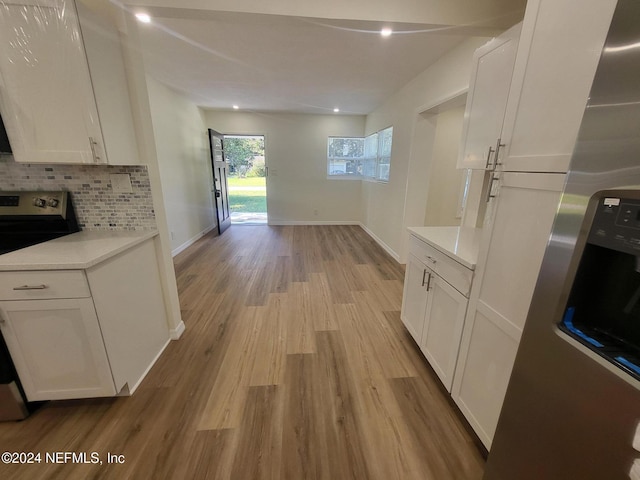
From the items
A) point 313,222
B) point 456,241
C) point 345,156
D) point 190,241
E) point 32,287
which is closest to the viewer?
point 32,287

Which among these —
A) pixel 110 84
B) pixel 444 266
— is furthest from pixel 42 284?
pixel 444 266

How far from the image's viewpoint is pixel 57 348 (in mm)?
1361

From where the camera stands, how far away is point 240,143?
830cm

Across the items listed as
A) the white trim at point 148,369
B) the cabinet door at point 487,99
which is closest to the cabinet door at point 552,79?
the cabinet door at point 487,99

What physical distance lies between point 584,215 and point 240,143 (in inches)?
352

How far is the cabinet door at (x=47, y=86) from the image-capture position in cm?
123

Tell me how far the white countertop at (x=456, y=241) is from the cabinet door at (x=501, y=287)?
0.13 metres

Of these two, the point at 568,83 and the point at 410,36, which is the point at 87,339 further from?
the point at 410,36

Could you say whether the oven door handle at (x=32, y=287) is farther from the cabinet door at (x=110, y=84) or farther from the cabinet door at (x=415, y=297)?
the cabinet door at (x=415, y=297)

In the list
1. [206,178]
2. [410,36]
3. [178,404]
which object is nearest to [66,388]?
[178,404]

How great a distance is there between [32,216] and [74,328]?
2.82 feet

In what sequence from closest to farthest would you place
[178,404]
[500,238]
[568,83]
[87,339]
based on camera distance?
[568,83] < [500,238] < [87,339] < [178,404]

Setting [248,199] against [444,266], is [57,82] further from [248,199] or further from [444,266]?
[248,199]

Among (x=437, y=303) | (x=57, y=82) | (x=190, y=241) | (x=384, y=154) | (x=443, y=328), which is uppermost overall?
(x=57, y=82)
